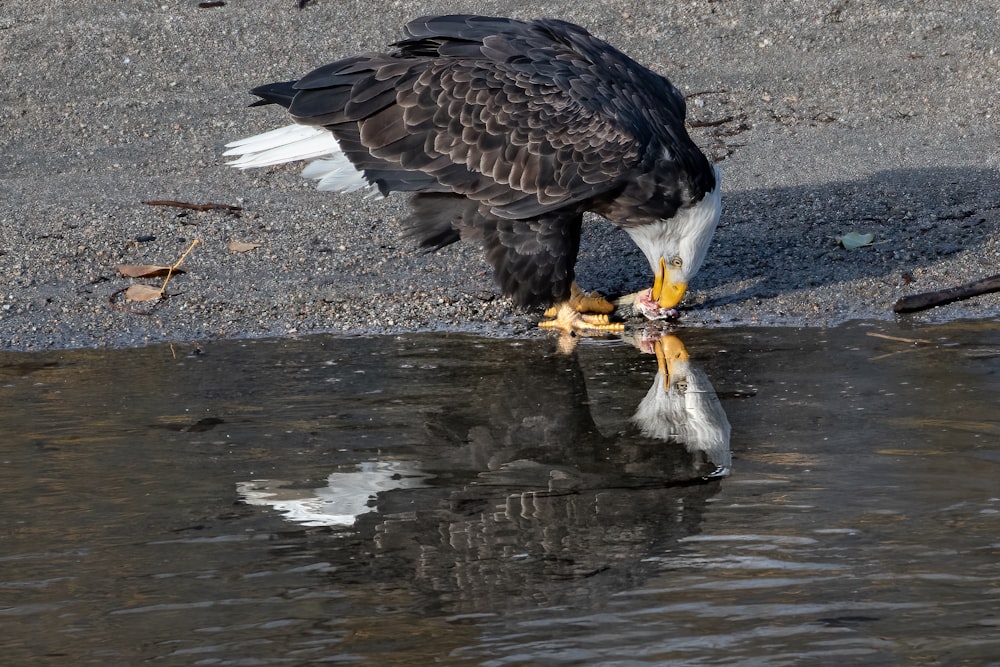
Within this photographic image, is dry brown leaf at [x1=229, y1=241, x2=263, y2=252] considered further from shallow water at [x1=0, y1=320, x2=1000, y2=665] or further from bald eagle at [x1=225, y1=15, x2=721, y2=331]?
shallow water at [x1=0, y1=320, x2=1000, y2=665]

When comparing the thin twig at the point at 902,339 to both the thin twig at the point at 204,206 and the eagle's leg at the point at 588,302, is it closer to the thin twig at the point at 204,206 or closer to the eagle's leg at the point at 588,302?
the eagle's leg at the point at 588,302

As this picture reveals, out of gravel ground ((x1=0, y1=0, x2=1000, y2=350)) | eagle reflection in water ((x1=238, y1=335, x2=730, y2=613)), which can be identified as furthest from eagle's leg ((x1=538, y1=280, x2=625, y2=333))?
eagle reflection in water ((x1=238, y1=335, x2=730, y2=613))

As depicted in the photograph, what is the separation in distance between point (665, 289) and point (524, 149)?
0.81 m

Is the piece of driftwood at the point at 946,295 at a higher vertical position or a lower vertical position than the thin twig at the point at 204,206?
lower

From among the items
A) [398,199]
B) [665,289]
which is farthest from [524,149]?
[398,199]

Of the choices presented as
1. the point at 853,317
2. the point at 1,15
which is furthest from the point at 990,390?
the point at 1,15

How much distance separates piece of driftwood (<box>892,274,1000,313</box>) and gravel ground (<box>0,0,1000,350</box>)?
7 cm

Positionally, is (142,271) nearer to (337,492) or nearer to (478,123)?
(478,123)

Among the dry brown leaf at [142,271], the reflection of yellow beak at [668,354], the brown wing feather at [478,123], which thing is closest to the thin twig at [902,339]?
the reflection of yellow beak at [668,354]

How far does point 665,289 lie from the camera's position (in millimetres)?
5656

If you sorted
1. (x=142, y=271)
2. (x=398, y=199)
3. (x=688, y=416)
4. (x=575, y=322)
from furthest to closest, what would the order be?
(x=398, y=199) < (x=142, y=271) < (x=575, y=322) < (x=688, y=416)

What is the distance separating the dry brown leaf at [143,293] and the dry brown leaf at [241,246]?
2.02ft

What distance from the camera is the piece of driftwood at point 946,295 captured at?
555 cm

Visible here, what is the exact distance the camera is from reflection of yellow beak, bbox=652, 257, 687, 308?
222 inches
